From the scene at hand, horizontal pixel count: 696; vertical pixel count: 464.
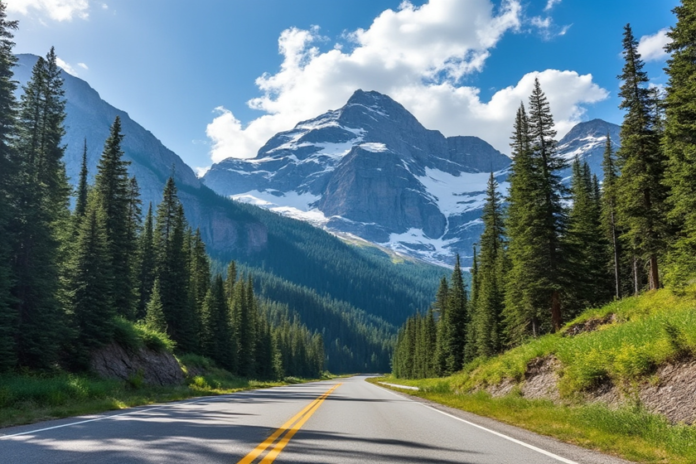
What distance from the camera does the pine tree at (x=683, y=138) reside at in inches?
758

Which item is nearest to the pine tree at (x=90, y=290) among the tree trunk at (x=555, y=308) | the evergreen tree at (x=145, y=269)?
the evergreen tree at (x=145, y=269)

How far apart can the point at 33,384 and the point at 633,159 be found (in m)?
31.2

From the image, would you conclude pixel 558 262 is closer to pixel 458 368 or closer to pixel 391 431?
pixel 391 431

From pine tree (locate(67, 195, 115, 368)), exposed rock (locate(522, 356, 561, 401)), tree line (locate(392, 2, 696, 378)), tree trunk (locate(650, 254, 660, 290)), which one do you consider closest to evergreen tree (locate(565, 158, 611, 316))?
tree line (locate(392, 2, 696, 378))

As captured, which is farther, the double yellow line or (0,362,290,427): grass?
(0,362,290,427): grass

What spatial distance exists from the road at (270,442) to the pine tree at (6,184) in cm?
978

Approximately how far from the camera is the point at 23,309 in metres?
21.2

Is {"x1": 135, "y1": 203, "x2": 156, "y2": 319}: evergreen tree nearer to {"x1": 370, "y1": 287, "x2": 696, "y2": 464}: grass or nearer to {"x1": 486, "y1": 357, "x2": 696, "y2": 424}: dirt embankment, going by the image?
{"x1": 370, "y1": 287, "x2": 696, "y2": 464}: grass

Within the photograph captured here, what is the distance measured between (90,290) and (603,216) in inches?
1609

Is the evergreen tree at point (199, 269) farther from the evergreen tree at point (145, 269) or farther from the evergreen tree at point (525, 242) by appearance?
the evergreen tree at point (525, 242)

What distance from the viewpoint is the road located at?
6656 millimetres

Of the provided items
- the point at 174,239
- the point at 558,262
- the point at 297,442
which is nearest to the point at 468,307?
the point at 558,262

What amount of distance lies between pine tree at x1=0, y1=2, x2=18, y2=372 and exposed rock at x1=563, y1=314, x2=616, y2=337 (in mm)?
25910

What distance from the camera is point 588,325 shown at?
930 inches
